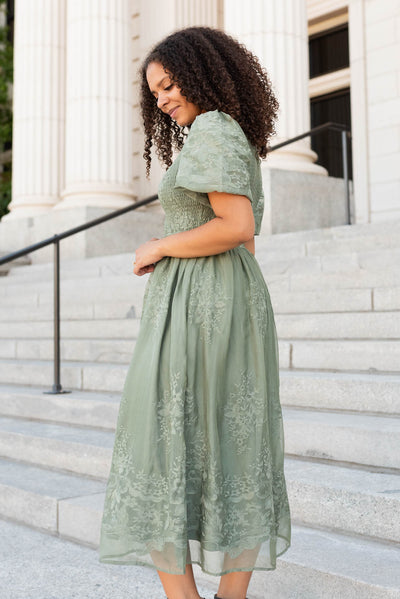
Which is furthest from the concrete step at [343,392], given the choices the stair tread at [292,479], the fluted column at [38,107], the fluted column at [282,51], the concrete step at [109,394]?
the fluted column at [38,107]

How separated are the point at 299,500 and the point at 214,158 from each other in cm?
174

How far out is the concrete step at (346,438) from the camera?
331 cm

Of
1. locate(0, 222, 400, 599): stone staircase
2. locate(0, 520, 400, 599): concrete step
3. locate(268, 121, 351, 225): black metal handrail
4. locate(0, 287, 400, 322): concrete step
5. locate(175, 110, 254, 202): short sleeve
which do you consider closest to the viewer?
locate(175, 110, 254, 202): short sleeve

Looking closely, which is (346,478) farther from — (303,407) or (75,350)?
(75,350)

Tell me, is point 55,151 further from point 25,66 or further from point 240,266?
point 240,266

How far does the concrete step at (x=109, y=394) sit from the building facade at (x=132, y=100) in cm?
405

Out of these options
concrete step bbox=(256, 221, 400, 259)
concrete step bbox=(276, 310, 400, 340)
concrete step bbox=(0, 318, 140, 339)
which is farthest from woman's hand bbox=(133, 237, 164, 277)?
concrete step bbox=(256, 221, 400, 259)

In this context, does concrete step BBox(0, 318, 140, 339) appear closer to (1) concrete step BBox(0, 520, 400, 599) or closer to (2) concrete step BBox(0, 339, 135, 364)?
(2) concrete step BBox(0, 339, 135, 364)

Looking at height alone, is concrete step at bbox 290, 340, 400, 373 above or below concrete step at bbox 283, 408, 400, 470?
above

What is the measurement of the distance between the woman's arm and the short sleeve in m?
0.04

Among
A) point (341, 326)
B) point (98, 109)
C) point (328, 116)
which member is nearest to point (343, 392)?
point (341, 326)

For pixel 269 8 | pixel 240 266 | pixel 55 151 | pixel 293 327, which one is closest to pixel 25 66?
pixel 55 151

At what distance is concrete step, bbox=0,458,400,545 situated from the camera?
2932 millimetres

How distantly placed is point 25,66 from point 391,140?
608 cm
